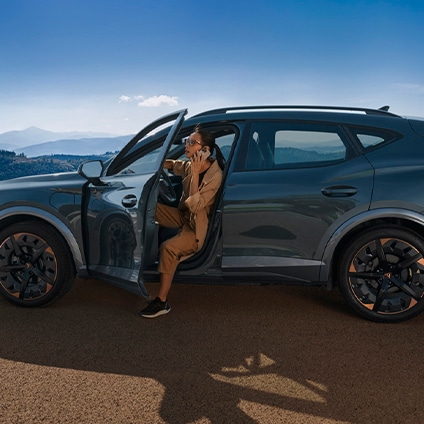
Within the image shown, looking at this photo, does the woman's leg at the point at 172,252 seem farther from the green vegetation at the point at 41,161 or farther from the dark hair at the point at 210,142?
the green vegetation at the point at 41,161

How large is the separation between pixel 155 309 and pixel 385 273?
1839 millimetres

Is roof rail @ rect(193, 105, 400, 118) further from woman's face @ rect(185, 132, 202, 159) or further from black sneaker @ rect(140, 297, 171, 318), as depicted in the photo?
black sneaker @ rect(140, 297, 171, 318)

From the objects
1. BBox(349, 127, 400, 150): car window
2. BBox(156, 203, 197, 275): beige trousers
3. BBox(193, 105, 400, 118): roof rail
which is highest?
BBox(193, 105, 400, 118): roof rail

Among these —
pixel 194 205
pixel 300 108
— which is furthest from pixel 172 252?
pixel 300 108

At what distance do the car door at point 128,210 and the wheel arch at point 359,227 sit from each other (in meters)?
1.38

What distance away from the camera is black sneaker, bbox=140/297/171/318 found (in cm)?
420

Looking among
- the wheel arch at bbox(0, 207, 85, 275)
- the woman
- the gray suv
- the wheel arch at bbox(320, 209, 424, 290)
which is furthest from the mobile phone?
the wheel arch at bbox(0, 207, 85, 275)

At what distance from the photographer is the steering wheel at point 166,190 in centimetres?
465

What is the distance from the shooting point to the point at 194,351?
3.57 meters

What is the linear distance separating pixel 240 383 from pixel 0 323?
214 cm

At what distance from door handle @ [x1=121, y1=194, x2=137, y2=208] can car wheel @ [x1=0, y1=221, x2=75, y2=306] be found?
2.51 ft

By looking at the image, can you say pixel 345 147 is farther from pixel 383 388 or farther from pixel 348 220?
pixel 383 388

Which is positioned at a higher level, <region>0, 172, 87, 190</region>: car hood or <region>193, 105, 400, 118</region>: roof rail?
<region>193, 105, 400, 118</region>: roof rail

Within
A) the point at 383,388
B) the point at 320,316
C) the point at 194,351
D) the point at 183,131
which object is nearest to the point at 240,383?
the point at 194,351
